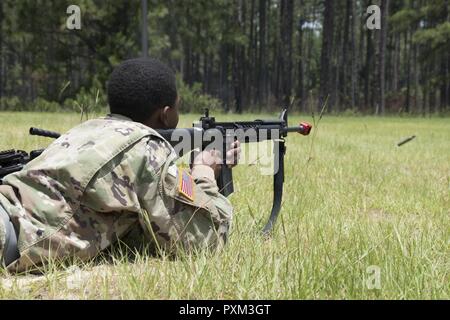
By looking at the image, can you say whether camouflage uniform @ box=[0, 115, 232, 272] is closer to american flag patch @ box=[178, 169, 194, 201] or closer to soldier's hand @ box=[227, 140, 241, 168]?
american flag patch @ box=[178, 169, 194, 201]

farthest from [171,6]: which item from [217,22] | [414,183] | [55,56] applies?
[414,183]

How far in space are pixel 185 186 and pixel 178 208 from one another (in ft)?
0.33

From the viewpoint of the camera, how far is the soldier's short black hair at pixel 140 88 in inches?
89.7

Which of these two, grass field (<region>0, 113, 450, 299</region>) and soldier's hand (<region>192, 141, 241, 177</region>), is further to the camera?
soldier's hand (<region>192, 141, 241, 177</region>)

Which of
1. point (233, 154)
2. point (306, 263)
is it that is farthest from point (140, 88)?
point (306, 263)

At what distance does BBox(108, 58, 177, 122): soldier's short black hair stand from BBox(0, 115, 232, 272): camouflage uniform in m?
0.11

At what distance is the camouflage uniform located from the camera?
2.07 metres

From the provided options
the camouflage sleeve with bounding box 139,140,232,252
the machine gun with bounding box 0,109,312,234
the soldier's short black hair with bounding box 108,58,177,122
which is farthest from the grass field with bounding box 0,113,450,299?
the soldier's short black hair with bounding box 108,58,177,122

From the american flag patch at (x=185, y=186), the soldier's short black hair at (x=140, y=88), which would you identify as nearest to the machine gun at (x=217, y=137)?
the soldier's short black hair at (x=140, y=88)

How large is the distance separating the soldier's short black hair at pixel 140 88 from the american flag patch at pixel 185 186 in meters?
0.34

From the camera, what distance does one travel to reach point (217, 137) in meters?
2.57

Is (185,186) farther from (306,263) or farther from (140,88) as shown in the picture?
(306,263)
